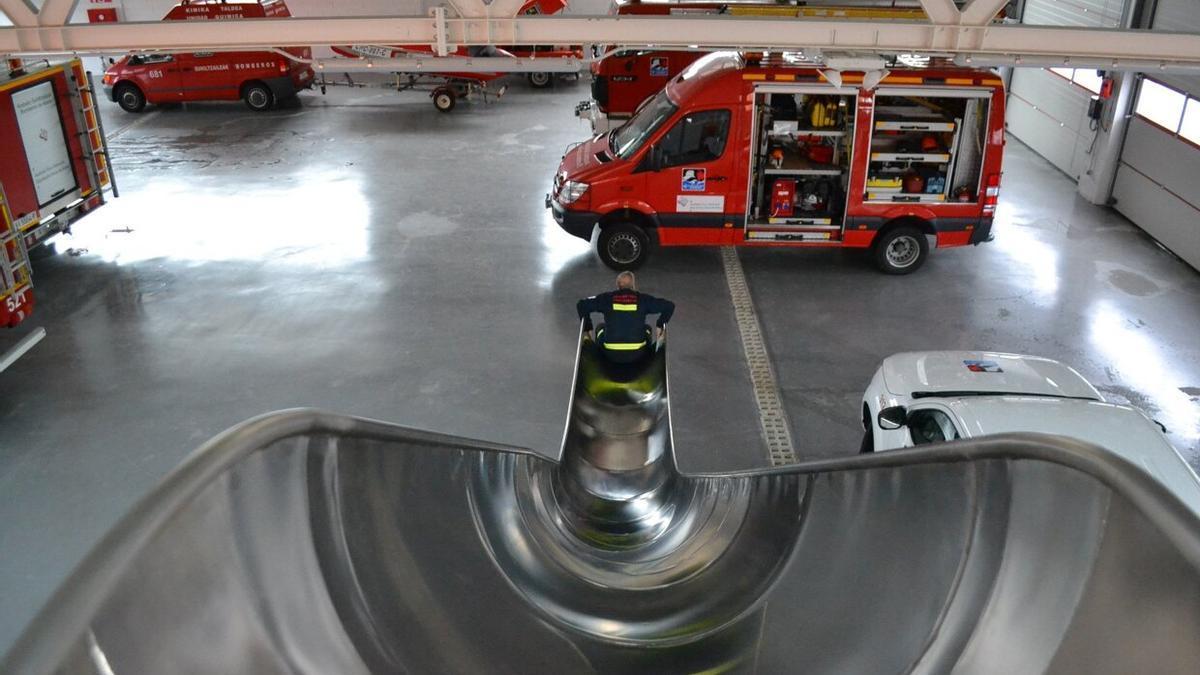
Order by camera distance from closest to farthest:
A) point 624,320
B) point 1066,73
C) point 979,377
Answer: point 979,377 < point 624,320 < point 1066,73

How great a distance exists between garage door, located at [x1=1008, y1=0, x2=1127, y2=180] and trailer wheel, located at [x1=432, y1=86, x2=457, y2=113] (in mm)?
12000

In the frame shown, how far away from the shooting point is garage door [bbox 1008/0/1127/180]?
49.6 ft

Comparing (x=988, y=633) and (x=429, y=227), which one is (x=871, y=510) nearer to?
(x=988, y=633)

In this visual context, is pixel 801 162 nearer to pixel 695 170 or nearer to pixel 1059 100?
pixel 695 170

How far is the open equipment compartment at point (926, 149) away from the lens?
11.2 metres

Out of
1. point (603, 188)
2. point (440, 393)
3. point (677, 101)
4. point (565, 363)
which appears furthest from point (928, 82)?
point (440, 393)

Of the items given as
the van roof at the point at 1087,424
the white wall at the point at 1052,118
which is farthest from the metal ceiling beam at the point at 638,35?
the white wall at the point at 1052,118

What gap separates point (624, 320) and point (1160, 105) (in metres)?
10.1

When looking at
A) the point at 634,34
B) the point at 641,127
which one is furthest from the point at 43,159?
the point at 634,34

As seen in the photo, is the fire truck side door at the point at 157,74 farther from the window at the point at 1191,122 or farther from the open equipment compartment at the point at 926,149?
the window at the point at 1191,122

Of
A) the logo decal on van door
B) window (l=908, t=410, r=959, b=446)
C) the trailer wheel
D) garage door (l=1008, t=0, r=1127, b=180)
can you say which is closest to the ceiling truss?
window (l=908, t=410, r=959, b=446)

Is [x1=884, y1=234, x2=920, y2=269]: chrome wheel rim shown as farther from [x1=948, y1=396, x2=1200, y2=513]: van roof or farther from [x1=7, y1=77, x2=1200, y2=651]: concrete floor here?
[x1=948, y1=396, x2=1200, y2=513]: van roof

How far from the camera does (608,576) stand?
231 inches

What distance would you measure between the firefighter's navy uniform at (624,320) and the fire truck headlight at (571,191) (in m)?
3.77
